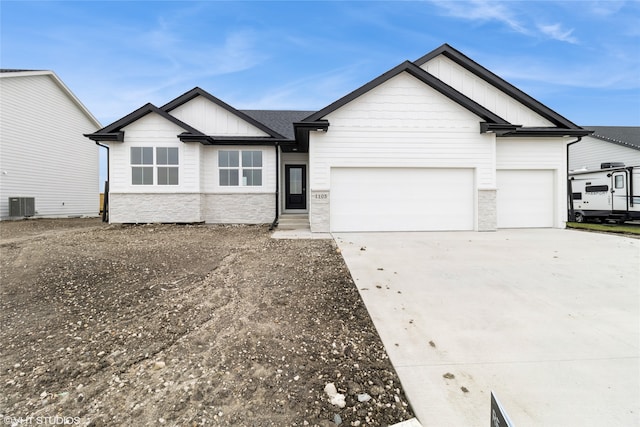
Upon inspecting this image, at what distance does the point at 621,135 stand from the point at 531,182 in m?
19.3

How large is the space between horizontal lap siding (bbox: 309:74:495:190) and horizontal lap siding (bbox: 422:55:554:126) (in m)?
2.02

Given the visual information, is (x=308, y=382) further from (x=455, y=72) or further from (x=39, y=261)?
(x=455, y=72)

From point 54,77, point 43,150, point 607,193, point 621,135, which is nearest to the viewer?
point 607,193

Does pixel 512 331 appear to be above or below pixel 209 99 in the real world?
below

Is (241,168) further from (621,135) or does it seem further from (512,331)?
(621,135)

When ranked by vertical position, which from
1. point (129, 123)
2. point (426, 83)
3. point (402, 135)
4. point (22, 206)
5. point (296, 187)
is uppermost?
point (426, 83)

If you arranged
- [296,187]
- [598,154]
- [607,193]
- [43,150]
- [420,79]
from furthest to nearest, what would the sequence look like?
[598,154], [43,150], [607,193], [296,187], [420,79]

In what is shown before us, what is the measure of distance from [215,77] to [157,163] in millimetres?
8188

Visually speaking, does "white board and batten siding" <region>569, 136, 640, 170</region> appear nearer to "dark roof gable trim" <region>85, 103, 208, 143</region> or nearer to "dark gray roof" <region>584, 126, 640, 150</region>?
"dark gray roof" <region>584, 126, 640, 150</region>

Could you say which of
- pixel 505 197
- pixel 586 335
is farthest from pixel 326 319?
pixel 505 197

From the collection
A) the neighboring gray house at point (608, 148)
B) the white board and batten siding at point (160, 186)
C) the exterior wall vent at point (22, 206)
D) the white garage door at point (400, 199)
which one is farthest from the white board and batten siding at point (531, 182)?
the exterior wall vent at point (22, 206)

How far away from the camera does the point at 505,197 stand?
10594 millimetres

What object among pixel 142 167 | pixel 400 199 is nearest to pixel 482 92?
pixel 400 199

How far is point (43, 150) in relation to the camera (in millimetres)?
15656
